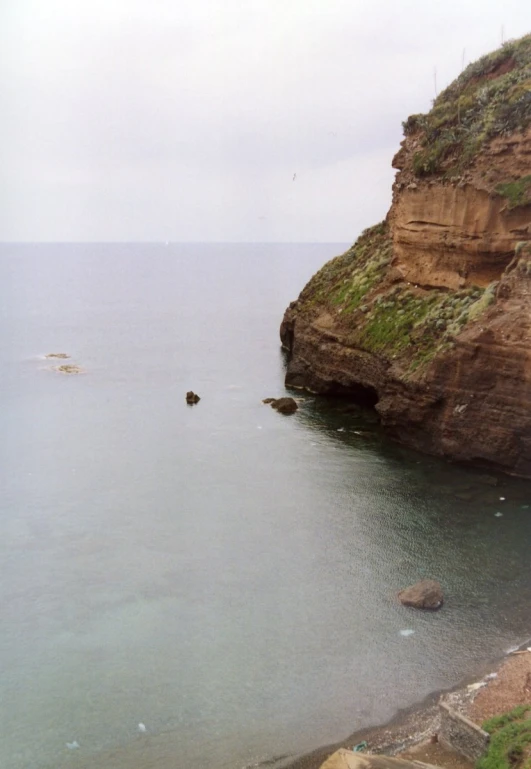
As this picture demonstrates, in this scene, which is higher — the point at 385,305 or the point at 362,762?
the point at 385,305

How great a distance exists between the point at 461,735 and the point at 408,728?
3.01 metres

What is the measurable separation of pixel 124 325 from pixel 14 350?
28.2 meters

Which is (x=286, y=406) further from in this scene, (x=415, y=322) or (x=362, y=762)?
(x=362, y=762)

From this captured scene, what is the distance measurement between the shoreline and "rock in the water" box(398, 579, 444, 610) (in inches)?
163

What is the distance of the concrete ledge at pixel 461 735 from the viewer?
20250 millimetres

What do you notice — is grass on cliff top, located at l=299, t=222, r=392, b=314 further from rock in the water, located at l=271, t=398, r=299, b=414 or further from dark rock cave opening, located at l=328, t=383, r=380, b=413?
rock in the water, located at l=271, t=398, r=299, b=414

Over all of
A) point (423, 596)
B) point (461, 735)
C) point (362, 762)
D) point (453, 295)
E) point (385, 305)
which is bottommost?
point (423, 596)

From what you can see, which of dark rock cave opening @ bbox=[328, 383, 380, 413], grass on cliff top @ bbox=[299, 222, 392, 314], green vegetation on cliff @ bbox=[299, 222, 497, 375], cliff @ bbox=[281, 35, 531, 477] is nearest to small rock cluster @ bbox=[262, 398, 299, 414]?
cliff @ bbox=[281, 35, 531, 477]

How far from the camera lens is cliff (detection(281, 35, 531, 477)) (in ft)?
137

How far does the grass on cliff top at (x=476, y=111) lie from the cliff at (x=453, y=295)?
0.36 feet

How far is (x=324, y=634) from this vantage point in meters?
28.9

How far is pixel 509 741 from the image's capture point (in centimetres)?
1916

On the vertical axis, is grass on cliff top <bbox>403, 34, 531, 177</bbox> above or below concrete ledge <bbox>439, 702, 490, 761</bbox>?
above

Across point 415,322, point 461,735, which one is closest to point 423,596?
point 461,735
